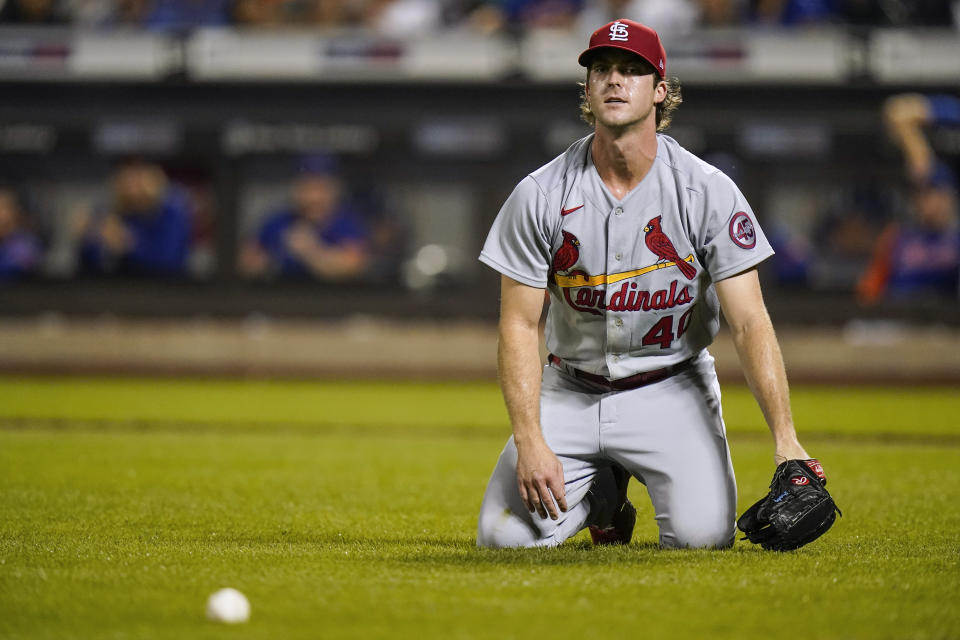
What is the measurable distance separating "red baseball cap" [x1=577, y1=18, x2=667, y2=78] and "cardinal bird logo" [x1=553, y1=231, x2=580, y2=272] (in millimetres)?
636

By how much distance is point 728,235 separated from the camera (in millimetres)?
4766

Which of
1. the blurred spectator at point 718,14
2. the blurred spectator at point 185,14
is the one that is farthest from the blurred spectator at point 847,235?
the blurred spectator at point 185,14

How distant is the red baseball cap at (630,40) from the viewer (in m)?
4.61

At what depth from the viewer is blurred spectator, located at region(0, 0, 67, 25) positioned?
16047 millimetres

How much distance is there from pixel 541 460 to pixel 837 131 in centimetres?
1227

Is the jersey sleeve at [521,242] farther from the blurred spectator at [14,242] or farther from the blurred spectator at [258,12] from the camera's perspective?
the blurred spectator at [14,242]

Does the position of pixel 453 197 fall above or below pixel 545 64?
below

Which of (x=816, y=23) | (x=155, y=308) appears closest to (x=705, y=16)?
(x=816, y=23)

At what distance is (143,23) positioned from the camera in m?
16.1

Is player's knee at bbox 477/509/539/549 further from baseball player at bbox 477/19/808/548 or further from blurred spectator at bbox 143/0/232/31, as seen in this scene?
blurred spectator at bbox 143/0/232/31

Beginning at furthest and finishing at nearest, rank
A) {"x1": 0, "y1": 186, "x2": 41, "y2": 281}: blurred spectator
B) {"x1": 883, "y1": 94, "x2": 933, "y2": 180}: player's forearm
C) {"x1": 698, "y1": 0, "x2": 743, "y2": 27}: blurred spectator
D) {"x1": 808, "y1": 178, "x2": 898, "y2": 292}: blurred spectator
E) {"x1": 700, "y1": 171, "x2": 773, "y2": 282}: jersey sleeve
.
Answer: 1. {"x1": 0, "y1": 186, "x2": 41, "y2": 281}: blurred spectator
2. {"x1": 808, "y1": 178, "x2": 898, "y2": 292}: blurred spectator
3. {"x1": 698, "y1": 0, "x2": 743, "y2": 27}: blurred spectator
4. {"x1": 883, "y1": 94, "x2": 933, "y2": 180}: player's forearm
5. {"x1": 700, "y1": 171, "x2": 773, "y2": 282}: jersey sleeve

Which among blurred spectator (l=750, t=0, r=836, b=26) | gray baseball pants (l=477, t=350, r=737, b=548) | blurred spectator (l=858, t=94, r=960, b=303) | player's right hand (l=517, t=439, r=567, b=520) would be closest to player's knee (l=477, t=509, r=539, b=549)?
gray baseball pants (l=477, t=350, r=737, b=548)

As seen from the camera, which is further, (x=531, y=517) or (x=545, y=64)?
(x=545, y=64)

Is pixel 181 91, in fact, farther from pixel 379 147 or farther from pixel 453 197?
pixel 453 197
